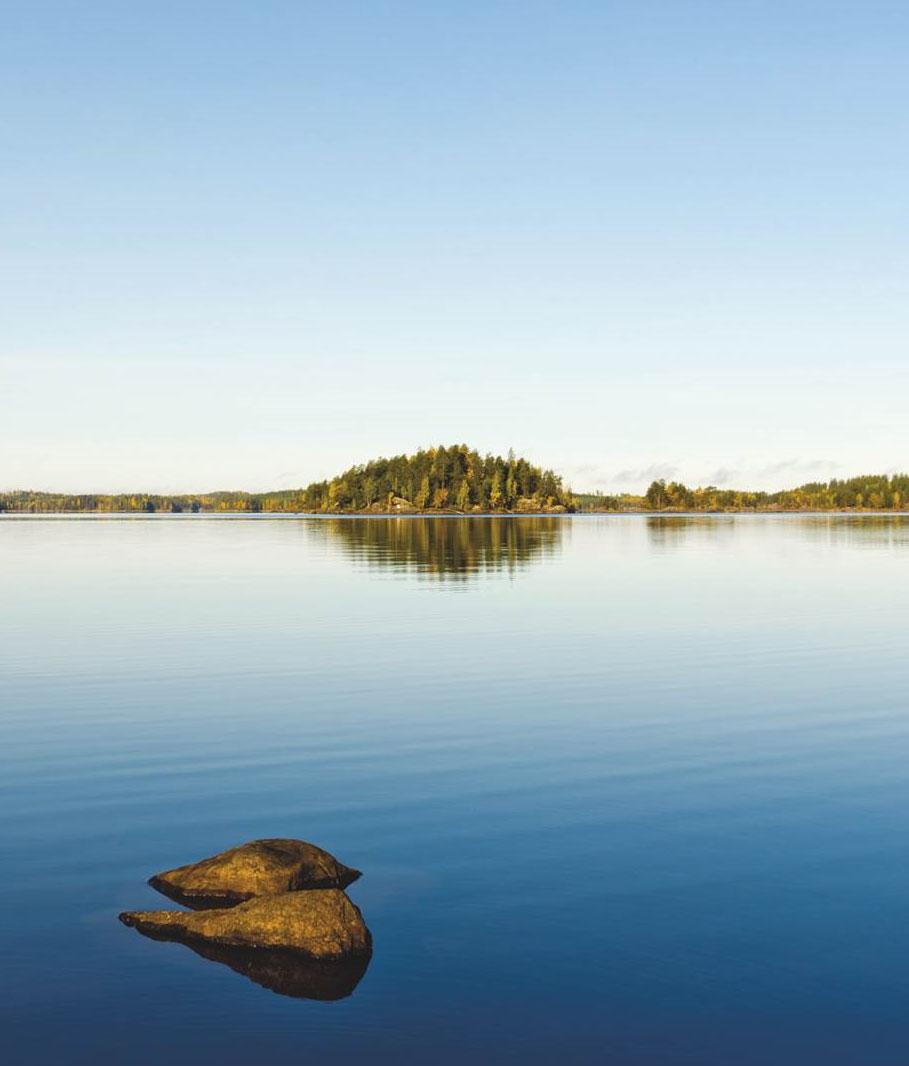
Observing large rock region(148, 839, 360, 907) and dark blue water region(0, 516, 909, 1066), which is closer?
dark blue water region(0, 516, 909, 1066)

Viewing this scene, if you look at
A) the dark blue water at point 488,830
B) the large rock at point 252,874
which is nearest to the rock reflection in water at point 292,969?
the dark blue water at point 488,830

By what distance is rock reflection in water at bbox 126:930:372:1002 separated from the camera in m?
13.6

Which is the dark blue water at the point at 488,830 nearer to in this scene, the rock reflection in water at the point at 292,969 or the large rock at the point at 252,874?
the rock reflection in water at the point at 292,969

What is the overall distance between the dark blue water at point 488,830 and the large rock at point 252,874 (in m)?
0.54

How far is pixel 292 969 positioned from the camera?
14086 millimetres

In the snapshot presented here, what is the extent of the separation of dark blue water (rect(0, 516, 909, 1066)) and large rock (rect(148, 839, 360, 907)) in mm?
540

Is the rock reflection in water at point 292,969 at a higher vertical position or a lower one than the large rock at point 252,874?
lower

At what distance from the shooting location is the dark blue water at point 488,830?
12594 mm

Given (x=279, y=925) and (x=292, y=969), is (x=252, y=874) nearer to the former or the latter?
(x=279, y=925)

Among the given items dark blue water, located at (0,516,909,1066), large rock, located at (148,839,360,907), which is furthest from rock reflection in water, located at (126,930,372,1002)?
large rock, located at (148,839,360,907)

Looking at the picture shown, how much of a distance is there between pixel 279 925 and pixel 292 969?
776mm

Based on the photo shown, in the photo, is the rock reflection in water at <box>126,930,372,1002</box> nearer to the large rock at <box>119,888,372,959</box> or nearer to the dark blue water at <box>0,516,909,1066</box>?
the large rock at <box>119,888,372,959</box>

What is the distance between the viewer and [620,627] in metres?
50.8

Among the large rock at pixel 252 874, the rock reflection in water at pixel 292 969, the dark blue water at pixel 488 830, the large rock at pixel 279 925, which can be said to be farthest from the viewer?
the large rock at pixel 252 874
